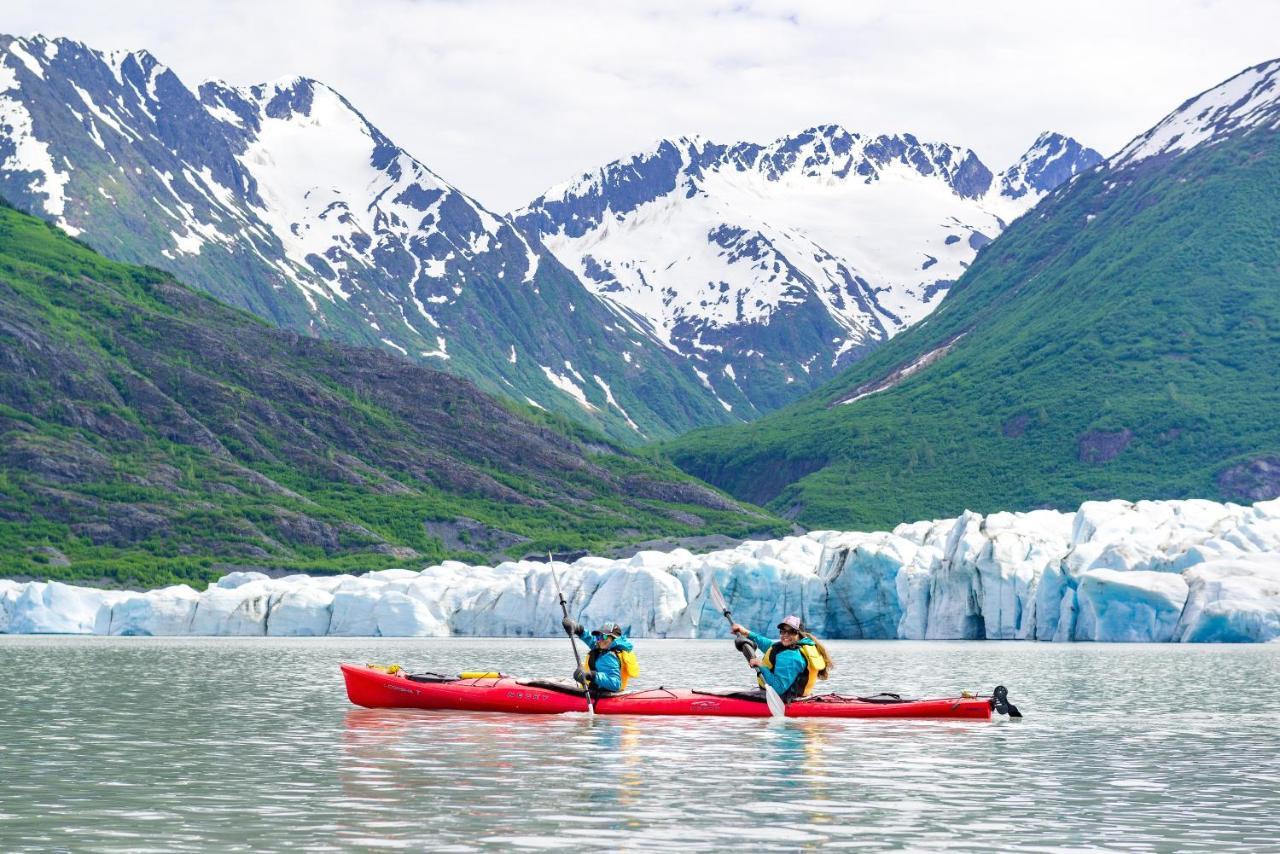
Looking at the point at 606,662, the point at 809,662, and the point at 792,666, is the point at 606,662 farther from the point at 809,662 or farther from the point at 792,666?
the point at 809,662

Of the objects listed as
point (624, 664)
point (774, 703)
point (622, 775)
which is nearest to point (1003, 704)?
point (774, 703)

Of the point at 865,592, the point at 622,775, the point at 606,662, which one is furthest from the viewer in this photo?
the point at 865,592

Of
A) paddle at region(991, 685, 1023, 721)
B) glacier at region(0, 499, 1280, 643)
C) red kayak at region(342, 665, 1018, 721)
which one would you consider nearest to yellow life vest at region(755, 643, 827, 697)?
red kayak at region(342, 665, 1018, 721)

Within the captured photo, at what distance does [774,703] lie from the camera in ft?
123

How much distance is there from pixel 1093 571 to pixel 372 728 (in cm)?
5907

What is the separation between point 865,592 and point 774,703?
63.8 m

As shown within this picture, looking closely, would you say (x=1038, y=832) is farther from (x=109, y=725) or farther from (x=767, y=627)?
(x=767, y=627)

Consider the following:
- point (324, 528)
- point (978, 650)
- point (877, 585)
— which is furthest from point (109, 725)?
point (324, 528)

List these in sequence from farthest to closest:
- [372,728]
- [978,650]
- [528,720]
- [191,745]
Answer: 1. [978,650]
2. [528,720]
3. [372,728]
4. [191,745]

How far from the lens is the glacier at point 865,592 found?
85938mm

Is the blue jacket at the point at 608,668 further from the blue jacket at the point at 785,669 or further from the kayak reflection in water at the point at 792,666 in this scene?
the blue jacket at the point at 785,669

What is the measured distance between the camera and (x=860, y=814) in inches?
882

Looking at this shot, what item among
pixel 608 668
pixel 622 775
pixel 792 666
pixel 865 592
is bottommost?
pixel 622 775

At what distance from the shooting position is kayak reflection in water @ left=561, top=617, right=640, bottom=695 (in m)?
39.0
